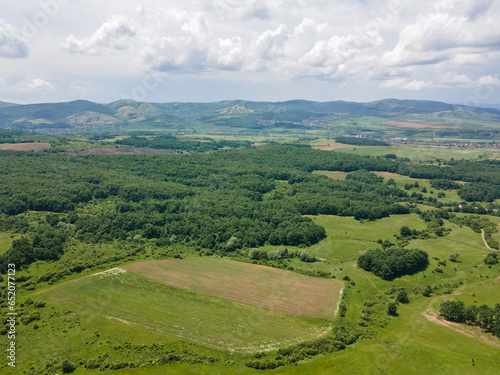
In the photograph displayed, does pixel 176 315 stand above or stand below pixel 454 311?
below

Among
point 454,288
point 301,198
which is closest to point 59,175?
point 301,198

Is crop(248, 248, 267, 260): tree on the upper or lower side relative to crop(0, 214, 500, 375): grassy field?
upper

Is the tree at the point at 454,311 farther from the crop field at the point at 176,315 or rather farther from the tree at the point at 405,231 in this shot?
the tree at the point at 405,231

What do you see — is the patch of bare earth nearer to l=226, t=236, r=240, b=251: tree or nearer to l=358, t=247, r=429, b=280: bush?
l=358, t=247, r=429, b=280: bush

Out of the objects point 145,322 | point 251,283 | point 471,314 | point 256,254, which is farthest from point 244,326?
point 471,314

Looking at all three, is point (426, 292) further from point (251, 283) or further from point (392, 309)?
point (251, 283)

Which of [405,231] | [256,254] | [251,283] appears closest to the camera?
[251,283]

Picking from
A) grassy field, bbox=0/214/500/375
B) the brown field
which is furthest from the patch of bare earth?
the brown field
